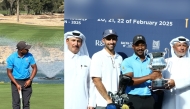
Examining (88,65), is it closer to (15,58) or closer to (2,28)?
(15,58)

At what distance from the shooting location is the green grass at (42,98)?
9.27 m

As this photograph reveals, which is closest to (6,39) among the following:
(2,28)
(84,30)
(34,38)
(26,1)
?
(34,38)

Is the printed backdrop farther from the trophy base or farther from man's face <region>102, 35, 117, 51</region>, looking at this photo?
the trophy base

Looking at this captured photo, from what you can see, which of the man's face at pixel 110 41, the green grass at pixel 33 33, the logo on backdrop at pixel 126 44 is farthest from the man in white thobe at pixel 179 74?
the green grass at pixel 33 33

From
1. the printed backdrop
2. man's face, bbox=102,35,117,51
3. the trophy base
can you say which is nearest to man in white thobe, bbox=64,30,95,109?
the printed backdrop

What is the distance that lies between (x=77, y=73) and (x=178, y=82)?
122cm

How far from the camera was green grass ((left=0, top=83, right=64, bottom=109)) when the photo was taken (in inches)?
365

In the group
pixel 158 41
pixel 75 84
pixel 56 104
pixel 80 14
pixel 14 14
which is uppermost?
pixel 14 14

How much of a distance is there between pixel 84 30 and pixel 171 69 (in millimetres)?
1156

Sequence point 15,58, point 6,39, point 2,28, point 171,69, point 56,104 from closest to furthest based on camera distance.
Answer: point 171,69
point 15,58
point 56,104
point 6,39
point 2,28

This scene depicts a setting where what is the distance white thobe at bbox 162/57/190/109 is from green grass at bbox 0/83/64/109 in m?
4.19

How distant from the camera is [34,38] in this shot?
910 inches

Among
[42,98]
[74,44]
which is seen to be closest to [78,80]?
[74,44]

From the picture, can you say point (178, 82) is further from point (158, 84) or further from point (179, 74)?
point (158, 84)
